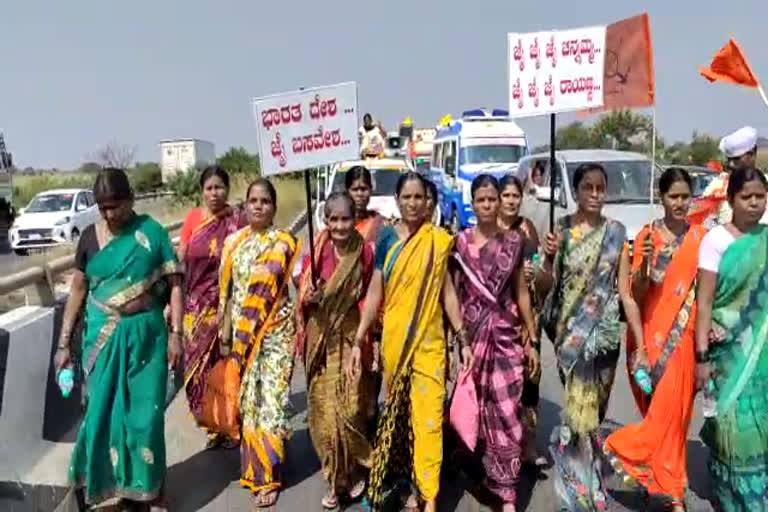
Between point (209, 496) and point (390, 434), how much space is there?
1.15 meters

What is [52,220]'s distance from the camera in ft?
59.6

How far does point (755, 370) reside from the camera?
3127mm

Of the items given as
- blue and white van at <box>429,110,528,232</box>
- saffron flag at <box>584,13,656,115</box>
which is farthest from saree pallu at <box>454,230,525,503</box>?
blue and white van at <box>429,110,528,232</box>

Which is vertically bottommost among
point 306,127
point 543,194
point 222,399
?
point 222,399

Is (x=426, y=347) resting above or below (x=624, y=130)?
below

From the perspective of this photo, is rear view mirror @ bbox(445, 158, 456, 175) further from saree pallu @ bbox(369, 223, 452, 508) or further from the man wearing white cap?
saree pallu @ bbox(369, 223, 452, 508)

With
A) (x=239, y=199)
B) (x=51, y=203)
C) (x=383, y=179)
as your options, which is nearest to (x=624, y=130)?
(x=239, y=199)

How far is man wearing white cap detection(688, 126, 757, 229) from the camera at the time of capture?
4391 mm

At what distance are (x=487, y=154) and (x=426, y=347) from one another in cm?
1268

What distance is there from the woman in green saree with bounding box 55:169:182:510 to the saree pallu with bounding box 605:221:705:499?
234 cm

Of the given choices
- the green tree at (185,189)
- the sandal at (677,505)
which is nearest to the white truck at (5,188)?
the green tree at (185,189)

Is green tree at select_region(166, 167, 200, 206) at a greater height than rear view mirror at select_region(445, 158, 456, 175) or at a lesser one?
lesser

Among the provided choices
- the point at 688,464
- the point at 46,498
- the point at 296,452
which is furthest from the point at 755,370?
the point at 46,498

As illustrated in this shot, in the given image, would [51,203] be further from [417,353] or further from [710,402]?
[710,402]
